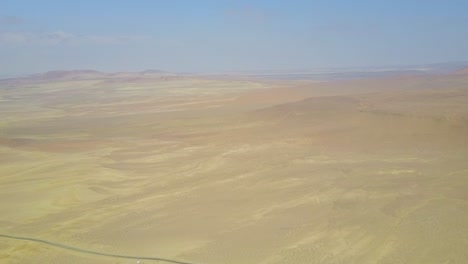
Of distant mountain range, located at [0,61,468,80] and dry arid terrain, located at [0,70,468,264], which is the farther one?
distant mountain range, located at [0,61,468,80]

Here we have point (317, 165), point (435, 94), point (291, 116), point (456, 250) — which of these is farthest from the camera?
point (435, 94)

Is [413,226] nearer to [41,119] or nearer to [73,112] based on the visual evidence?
[41,119]

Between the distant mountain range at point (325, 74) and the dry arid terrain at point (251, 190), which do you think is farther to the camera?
the distant mountain range at point (325, 74)

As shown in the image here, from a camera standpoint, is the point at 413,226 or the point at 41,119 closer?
the point at 413,226

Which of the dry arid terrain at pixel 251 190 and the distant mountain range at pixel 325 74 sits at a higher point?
the distant mountain range at pixel 325 74

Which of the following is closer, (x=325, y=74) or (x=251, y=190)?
(x=251, y=190)

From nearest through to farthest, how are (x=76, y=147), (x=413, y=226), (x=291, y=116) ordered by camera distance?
(x=413, y=226) < (x=76, y=147) < (x=291, y=116)

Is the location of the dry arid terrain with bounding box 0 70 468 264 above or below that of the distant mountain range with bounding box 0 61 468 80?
below

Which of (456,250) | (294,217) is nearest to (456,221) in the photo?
(456,250)
